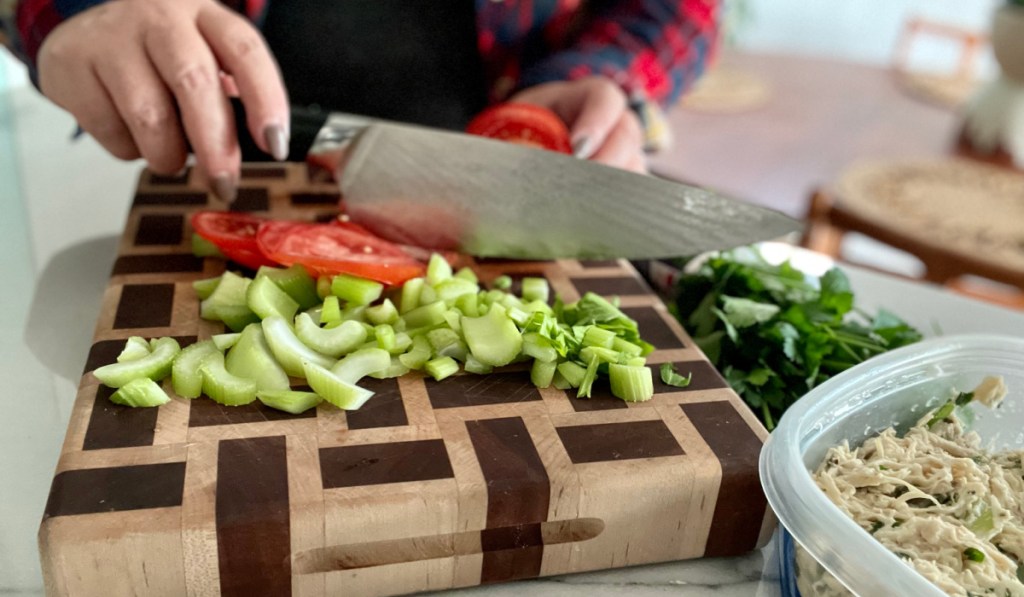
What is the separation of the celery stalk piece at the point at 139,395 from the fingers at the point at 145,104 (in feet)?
1.25

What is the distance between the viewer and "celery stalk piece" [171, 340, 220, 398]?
32.4 inches

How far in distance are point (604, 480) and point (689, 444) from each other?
0.34ft

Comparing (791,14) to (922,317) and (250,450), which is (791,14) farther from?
(250,450)

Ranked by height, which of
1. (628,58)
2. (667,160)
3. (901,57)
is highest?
(628,58)

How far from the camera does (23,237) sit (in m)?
1.35

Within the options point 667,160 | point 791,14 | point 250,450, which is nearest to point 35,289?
point 250,450

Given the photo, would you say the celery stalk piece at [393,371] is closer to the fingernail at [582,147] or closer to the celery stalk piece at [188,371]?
the celery stalk piece at [188,371]

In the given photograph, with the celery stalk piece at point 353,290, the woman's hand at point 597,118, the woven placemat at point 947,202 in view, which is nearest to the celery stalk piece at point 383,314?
the celery stalk piece at point 353,290

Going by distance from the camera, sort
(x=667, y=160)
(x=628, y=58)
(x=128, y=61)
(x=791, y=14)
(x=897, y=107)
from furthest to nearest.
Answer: (x=791, y=14)
(x=897, y=107)
(x=667, y=160)
(x=628, y=58)
(x=128, y=61)

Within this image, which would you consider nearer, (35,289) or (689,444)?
(689,444)

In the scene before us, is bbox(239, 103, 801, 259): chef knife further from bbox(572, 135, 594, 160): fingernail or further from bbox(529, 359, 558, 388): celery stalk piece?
bbox(529, 359, 558, 388): celery stalk piece

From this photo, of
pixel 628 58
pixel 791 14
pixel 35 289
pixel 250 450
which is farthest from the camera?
pixel 791 14

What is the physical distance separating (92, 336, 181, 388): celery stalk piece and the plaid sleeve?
0.93 metres

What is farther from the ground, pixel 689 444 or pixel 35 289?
pixel 689 444
